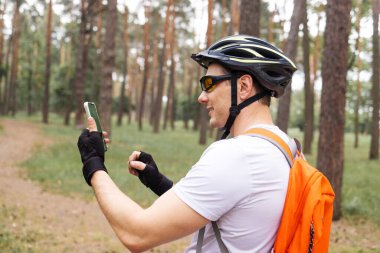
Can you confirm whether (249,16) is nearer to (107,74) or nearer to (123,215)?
(107,74)

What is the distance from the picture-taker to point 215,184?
6.00 ft

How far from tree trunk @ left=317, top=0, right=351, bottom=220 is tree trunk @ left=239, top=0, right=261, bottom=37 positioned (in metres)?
3.62

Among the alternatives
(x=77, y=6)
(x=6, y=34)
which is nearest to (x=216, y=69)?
(x=77, y=6)

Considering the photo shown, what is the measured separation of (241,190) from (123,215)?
510 millimetres

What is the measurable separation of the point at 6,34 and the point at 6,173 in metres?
35.8

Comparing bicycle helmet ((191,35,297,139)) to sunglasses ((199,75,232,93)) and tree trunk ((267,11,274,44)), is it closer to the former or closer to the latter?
sunglasses ((199,75,232,93))

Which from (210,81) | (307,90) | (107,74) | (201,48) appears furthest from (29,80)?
(210,81)

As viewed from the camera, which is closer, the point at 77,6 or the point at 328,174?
the point at 328,174

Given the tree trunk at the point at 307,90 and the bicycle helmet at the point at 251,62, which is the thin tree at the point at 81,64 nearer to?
the tree trunk at the point at 307,90

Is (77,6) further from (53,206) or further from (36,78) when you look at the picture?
(53,206)

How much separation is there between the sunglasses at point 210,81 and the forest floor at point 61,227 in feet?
19.9

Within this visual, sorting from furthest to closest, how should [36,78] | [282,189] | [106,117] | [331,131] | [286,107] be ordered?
[36,78]
[106,117]
[286,107]
[331,131]
[282,189]

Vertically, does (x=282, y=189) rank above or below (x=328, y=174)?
above

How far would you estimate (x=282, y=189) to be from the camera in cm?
195
